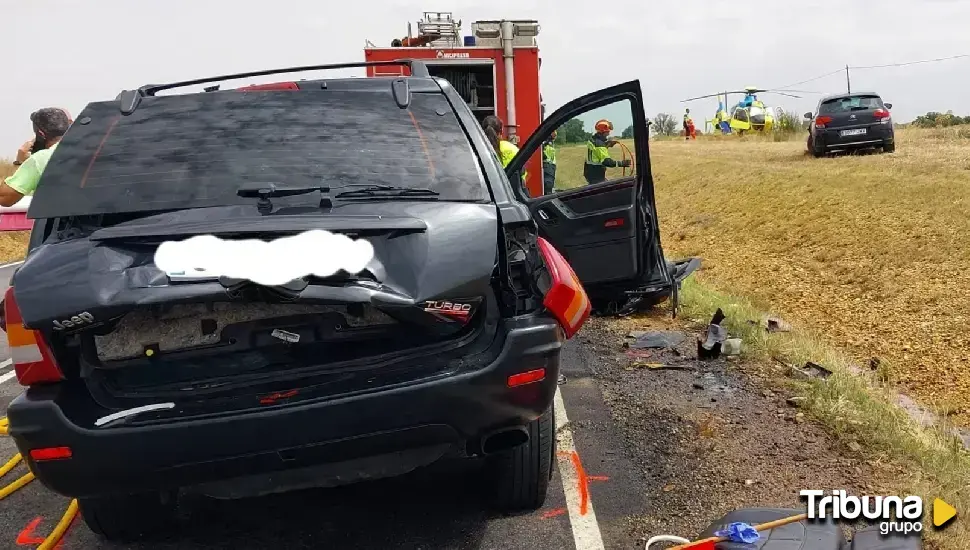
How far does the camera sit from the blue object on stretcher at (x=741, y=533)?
8.84ft

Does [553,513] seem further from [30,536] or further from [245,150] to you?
[30,536]

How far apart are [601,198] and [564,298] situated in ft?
10.6

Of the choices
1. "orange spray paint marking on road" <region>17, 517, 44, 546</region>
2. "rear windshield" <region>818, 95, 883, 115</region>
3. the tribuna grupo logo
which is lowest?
"orange spray paint marking on road" <region>17, 517, 44, 546</region>

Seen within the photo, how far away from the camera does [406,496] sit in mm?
3680

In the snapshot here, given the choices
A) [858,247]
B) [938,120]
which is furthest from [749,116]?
[858,247]

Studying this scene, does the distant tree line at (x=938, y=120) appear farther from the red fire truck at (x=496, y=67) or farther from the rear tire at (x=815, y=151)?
the red fire truck at (x=496, y=67)

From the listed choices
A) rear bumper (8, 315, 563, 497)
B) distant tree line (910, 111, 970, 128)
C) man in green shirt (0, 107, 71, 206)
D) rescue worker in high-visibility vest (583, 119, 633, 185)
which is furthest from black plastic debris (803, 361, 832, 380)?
distant tree line (910, 111, 970, 128)

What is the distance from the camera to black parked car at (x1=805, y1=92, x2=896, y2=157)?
18141 mm

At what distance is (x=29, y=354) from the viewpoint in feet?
8.54

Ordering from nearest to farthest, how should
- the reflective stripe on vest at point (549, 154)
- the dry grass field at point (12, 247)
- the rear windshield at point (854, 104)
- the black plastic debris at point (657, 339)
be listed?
1. the black plastic debris at point (657, 339)
2. the reflective stripe on vest at point (549, 154)
3. the dry grass field at point (12, 247)
4. the rear windshield at point (854, 104)

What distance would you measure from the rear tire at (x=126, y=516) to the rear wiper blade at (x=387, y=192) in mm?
1389

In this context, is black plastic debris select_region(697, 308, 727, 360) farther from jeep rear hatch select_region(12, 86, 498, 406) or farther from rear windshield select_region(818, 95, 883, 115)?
rear windshield select_region(818, 95, 883, 115)

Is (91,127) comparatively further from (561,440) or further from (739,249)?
(739,249)

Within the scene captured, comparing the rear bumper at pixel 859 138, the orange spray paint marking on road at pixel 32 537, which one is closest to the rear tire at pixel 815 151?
the rear bumper at pixel 859 138
